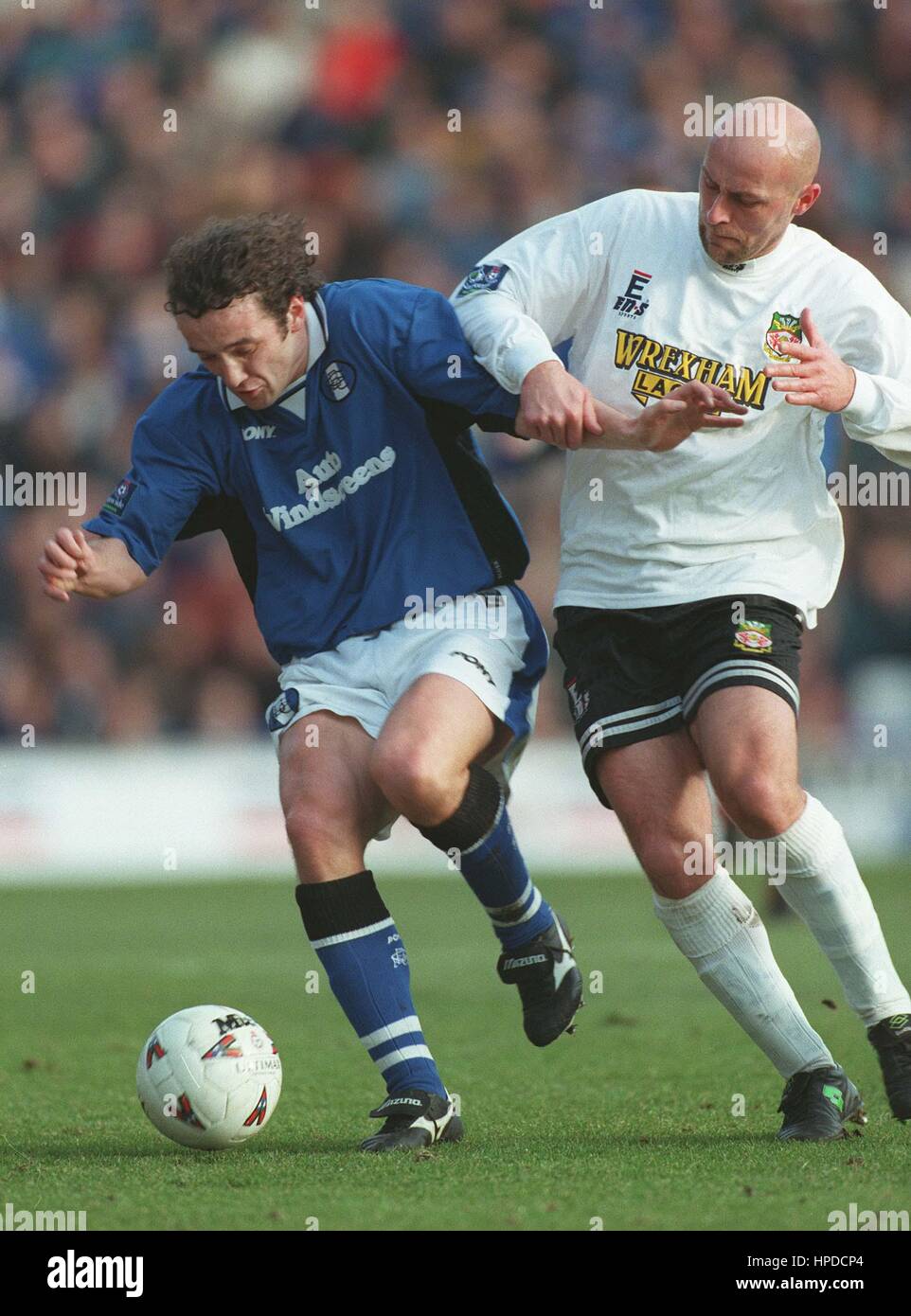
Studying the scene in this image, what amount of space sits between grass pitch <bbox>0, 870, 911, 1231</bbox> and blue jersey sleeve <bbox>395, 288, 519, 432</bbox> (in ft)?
5.78

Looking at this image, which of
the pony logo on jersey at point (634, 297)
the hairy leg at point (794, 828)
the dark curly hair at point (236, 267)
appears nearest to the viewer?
the hairy leg at point (794, 828)

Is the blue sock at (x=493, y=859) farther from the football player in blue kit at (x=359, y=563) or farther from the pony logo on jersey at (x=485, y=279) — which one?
the pony logo on jersey at (x=485, y=279)

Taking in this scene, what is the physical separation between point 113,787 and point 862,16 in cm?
868

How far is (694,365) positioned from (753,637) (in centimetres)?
69

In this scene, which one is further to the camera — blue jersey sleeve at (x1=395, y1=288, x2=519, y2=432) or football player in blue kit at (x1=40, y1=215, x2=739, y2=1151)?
blue jersey sleeve at (x1=395, y1=288, x2=519, y2=432)

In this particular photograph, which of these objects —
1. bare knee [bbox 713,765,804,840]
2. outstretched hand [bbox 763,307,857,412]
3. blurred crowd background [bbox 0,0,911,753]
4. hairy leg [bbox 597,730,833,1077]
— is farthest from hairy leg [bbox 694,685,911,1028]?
blurred crowd background [bbox 0,0,911,753]

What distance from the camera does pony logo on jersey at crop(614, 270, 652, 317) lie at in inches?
186

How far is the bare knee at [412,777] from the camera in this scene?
14.5 feet

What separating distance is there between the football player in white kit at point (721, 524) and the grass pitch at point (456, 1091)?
1.55 feet

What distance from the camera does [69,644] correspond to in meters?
13.2

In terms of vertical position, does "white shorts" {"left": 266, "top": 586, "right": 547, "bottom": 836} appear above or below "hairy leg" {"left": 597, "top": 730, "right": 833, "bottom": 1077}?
above

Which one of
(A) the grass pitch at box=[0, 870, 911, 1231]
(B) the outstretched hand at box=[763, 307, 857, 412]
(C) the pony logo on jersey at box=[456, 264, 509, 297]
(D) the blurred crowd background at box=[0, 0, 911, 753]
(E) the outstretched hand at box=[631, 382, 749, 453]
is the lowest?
(A) the grass pitch at box=[0, 870, 911, 1231]

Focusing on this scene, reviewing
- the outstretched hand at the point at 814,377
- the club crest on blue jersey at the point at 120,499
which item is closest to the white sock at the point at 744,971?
the outstretched hand at the point at 814,377

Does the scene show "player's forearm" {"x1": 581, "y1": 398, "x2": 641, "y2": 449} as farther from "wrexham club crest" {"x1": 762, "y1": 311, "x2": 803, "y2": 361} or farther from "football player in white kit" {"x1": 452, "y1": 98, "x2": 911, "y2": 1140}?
"wrexham club crest" {"x1": 762, "y1": 311, "x2": 803, "y2": 361}
